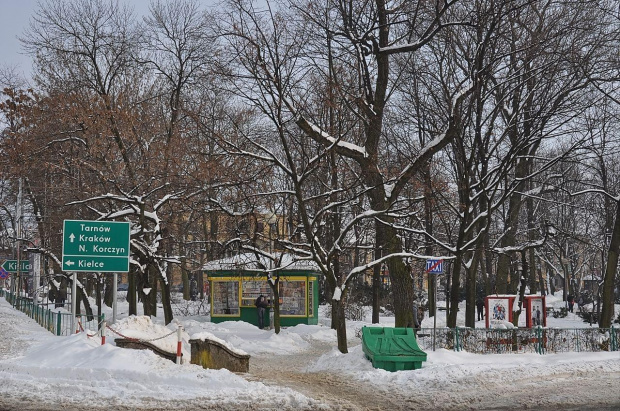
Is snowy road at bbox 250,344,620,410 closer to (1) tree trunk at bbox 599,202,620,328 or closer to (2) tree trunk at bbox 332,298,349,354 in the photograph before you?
(2) tree trunk at bbox 332,298,349,354

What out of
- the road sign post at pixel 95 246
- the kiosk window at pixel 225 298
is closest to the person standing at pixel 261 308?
the kiosk window at pixel 225 298

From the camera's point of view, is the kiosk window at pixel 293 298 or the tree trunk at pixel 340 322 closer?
the tree trunk at pixel 340 322

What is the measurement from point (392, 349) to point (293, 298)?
18.8 meters

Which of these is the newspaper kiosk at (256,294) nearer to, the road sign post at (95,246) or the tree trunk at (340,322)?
the tree trunk at (340,322)

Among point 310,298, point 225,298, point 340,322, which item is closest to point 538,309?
point 340,322

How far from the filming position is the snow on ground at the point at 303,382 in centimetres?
1229

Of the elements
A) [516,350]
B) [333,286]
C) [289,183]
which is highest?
[289,183]

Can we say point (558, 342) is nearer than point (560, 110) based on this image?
Yes

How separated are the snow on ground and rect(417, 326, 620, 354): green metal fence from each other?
73cm

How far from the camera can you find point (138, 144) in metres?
29.1

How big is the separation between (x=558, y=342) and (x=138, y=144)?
57.7 feet

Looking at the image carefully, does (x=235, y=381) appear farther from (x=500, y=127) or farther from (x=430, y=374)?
(x=500, y=127)

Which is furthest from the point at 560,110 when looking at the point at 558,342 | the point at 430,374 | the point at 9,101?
the point at 9,101

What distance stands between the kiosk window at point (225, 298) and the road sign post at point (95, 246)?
15506 millimetres
